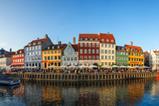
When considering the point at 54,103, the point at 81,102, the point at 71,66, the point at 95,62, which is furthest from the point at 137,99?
the point at 95,62

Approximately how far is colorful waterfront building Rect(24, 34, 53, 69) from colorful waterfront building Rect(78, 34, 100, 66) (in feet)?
59.4

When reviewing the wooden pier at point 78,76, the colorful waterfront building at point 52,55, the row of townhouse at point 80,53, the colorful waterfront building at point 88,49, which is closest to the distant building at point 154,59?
the row of townhouse at point 80,53

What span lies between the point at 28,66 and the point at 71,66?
27.1 m

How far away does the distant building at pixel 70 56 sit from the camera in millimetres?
89750

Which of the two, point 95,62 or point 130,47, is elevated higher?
point 130,47

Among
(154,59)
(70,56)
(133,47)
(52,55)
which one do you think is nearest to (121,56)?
(133,47)

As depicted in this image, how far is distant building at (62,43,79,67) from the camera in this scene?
294 feet

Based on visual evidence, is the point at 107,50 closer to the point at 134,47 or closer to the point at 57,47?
the point at 57,47

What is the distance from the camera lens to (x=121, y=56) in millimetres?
100812

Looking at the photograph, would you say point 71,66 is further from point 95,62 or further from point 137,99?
point 137,99

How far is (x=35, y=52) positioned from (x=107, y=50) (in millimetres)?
30384

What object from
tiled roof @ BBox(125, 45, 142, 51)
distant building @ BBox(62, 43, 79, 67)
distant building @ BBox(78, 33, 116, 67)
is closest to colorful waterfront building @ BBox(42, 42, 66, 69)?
distant building @ BBox(62, 43, 79, 67)

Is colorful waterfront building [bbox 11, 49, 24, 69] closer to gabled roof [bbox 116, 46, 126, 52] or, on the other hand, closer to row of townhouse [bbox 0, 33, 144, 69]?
row of townhouse [bbox 0, 33, 144, 69]

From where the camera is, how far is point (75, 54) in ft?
294
